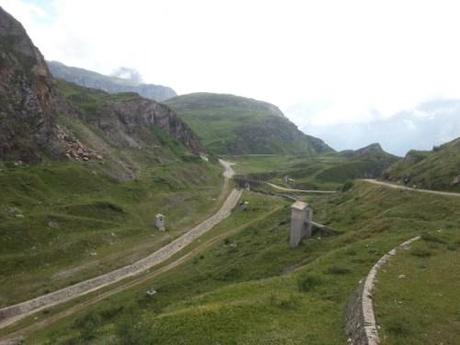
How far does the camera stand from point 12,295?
43.5 metres

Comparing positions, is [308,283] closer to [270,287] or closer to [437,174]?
[270,287]

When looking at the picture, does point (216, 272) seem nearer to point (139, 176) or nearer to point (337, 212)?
point (337, 212)

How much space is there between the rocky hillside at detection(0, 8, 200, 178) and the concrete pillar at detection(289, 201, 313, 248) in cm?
5230

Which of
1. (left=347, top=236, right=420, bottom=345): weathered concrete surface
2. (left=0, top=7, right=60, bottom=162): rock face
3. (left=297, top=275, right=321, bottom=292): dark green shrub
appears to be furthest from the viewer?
(left=0, top=7, right=60, bottom=162): rock face

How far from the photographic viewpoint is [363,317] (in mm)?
18469

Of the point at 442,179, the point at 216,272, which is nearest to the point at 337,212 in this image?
the point at 442,179

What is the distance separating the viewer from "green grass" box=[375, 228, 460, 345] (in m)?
17.5

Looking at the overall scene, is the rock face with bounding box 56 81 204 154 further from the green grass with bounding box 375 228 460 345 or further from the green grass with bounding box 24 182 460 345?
the green grass with bounding box 375 228 460 345

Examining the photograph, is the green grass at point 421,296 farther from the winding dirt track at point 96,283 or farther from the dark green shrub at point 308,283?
the winding dirt track at point 96,283

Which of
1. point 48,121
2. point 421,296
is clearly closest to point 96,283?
point 421,296

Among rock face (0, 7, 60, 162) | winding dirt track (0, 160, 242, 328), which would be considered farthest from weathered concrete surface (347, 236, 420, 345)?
rock face (0, 7, 60, 162)

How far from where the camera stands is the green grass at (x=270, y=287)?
19.9 m

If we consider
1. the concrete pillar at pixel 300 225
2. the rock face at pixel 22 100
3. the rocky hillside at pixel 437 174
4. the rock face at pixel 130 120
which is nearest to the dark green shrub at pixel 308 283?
the concrete pillar at pixel 300 225

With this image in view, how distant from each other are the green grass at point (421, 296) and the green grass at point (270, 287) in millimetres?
556
